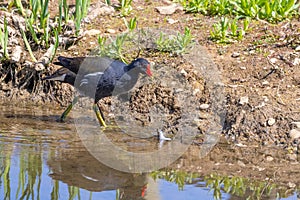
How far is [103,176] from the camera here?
516 cm

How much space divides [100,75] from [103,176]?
1.98 meters

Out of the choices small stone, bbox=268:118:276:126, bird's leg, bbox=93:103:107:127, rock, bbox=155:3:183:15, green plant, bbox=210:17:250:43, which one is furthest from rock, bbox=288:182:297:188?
rock, bbox=155:3:183:15

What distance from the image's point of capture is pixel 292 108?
6492 millimetres

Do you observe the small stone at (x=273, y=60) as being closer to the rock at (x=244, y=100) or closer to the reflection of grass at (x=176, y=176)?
the rock at (x=244, y=100)

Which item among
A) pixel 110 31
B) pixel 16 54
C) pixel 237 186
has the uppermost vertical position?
pixel 110 31

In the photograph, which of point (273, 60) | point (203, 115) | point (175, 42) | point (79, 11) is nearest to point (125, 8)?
point (79, 11)

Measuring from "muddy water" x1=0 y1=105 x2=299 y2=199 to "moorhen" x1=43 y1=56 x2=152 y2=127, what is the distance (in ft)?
2.62

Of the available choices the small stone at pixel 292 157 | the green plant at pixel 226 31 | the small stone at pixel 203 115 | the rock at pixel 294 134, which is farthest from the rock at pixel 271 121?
the green plant at pixel 226 31

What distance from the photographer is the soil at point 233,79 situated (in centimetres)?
637

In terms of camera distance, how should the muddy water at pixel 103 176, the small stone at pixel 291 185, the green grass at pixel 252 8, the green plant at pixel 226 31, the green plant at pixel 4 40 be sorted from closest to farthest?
→ the muddy water at pixel 103 176
the small stone at pixel 291 185
the green plant at pixel 4 40
the green plant at pixel 226 31
the green grass at pixel 252 8

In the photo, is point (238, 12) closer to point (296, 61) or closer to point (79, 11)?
point (296, 61)

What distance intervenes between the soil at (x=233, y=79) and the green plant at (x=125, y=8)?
0.07 m

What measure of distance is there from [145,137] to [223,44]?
1.89 m

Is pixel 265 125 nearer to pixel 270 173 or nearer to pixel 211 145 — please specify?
pixel 211 145
